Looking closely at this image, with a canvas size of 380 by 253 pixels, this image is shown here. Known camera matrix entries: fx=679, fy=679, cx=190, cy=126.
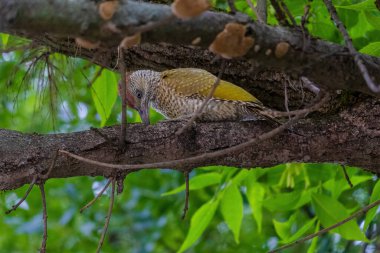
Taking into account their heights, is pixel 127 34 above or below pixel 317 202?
above

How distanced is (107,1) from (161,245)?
447cm

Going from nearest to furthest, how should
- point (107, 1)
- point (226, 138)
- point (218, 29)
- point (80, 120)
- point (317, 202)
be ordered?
1. point (107, 1)
2. point (218, 29)
3. point (226, 138)
4. point (317, 202)
5. point (80, 120)

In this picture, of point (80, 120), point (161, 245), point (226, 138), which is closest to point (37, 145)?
point (226, 138)

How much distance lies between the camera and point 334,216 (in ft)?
10.9

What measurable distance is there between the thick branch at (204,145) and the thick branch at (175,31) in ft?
1.52

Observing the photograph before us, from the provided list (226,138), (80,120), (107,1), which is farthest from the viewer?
(80,120)

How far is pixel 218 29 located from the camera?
6.13ft

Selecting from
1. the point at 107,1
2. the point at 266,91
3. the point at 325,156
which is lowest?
the point at 325,156

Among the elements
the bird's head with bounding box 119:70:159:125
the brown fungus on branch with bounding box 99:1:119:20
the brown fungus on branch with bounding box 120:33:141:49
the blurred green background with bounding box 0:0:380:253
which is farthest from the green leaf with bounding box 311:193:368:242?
the brown fungus on branch with bounding box 99:1:119:20

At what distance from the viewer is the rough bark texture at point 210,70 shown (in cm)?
174

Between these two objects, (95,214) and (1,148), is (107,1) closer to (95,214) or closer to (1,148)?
(1,148)

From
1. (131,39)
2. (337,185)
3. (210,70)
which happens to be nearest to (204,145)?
(210,70)

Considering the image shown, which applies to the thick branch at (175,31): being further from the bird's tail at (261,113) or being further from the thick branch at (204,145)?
the bird's tail at (261,113)

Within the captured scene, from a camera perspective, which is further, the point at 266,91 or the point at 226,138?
the point at 266,91
